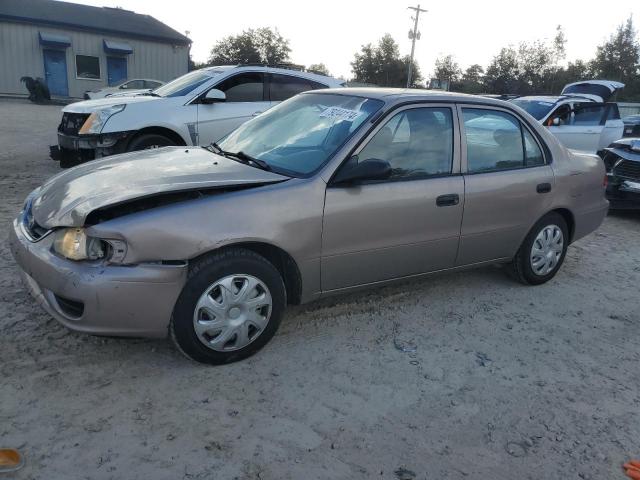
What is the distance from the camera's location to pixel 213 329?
3002mm

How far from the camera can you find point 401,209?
3.60 meters

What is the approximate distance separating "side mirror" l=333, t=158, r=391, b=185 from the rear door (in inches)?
36.6

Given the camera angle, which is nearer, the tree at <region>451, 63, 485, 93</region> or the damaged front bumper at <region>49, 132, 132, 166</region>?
the damaged front bumper at <region>49, 132, 132, 166</region>

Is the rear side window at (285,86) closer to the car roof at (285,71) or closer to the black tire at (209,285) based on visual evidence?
the car roof at (285,71)

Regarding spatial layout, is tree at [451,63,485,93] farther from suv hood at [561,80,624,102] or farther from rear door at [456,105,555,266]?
rear door at [456,105,555,266]

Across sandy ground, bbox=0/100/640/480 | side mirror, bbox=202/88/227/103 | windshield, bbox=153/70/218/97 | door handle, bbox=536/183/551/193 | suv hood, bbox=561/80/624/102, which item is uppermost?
suv hood, bbox=561/80/624/102

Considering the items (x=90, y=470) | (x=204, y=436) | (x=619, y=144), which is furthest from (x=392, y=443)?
(x=619, y=144)

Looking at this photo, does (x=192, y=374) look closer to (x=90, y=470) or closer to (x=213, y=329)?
(x=213, y=329)

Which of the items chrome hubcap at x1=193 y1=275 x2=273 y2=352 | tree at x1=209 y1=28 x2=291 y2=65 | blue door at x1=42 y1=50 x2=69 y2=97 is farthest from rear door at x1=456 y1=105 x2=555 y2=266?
tree at x1=209 y1=28 x2=291 y2=65

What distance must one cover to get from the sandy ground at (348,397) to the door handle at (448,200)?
0.86 m

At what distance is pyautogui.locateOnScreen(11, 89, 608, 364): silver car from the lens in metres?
2.80

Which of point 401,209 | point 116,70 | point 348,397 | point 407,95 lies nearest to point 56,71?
point 116,70

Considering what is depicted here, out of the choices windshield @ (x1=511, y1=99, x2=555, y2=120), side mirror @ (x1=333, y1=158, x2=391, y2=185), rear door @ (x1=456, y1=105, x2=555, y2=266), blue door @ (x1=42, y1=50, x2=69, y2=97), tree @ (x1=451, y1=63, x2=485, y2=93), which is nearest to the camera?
side mirror @ (x1=333, y1=158, x2=391, y2=185)

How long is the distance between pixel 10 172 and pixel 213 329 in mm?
6390
